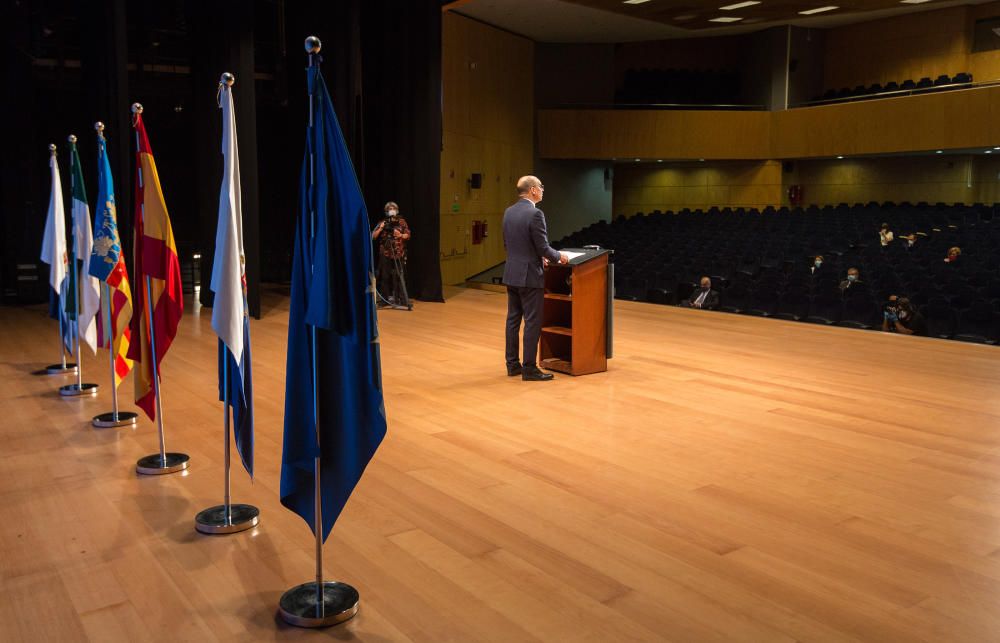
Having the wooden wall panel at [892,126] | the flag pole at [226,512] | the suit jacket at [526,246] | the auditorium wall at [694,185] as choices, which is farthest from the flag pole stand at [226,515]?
the auditorium wall at [694,185]

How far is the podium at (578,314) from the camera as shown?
245 inches

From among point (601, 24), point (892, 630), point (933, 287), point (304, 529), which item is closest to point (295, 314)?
point (304, 529)

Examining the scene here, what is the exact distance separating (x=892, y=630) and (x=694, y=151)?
1873cm

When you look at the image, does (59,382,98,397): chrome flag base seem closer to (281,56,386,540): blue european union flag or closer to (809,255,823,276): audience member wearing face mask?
(281,56,386,540): blue european union flag

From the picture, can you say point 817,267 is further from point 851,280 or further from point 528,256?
point 528,256

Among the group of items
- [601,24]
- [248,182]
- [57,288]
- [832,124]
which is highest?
[601,24]

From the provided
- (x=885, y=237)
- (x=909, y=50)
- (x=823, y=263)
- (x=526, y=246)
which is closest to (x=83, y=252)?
(x=526, y=246)

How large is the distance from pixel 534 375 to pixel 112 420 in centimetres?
276

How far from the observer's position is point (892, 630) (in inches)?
98.0

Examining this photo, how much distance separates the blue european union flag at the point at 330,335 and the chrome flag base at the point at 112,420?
264cm

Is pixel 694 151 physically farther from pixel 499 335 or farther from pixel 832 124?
pixel 499 335

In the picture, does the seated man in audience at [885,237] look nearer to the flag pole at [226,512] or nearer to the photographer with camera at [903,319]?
the photographer with camera at [903,319]

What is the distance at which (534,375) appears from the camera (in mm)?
6148

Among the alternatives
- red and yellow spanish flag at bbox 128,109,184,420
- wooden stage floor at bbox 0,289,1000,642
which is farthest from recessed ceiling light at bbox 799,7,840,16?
red and yellow spanish flag at bbox 128,109,184,420
